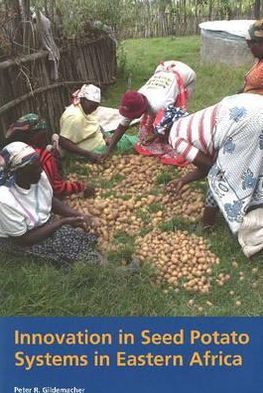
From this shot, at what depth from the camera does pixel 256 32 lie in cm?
373

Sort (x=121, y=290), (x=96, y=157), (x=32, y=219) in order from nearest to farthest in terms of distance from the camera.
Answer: (x=121, y=290) < (x=32, y=219) < (x=96, y=157)

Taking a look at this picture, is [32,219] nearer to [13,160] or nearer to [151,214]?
[13,160]

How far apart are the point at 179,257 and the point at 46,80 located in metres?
2.39

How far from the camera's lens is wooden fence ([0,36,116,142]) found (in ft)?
14.7

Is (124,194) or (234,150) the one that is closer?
(234,150)

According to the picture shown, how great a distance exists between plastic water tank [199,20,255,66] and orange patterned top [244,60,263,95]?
3.63 m

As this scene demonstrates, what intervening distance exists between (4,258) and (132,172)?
1449 millimetres

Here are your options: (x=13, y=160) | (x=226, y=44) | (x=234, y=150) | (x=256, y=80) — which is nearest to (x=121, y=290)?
(x=13, y=160)

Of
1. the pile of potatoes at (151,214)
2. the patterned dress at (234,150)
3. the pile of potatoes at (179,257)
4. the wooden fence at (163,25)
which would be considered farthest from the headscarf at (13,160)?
the wooden fence at (163,25)

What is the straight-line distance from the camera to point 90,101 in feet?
15.3

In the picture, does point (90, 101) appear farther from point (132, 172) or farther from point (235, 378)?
point (235, 378)

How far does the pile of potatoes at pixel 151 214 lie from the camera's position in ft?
10.8

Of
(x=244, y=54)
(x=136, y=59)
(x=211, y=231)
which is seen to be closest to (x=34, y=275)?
(x=211, y=231)

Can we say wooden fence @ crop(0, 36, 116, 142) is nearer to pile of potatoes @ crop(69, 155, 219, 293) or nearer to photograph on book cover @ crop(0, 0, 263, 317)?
photograph on book cover @ crop(0, 0, 263, 317)
